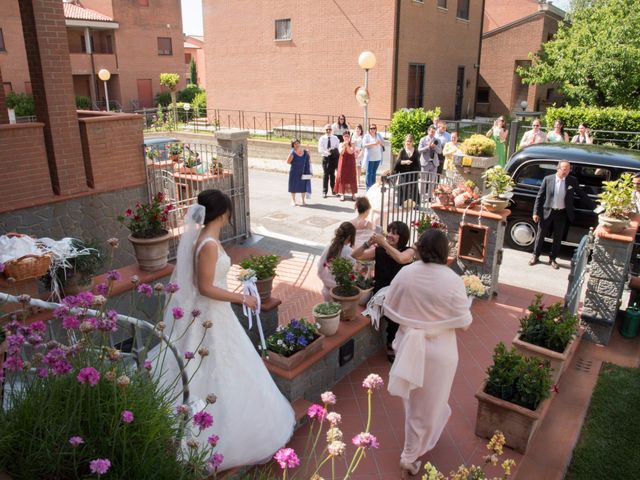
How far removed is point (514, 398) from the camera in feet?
15.8

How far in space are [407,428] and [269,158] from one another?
17942 mm

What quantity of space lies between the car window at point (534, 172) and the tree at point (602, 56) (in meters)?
13.8

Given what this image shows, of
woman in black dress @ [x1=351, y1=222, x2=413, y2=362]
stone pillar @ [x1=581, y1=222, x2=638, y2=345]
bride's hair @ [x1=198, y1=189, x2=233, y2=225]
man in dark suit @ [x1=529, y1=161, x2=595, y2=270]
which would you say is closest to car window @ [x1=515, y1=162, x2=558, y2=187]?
man in dark suit @ [x1=529, y1=161, x2=595, y2=270]

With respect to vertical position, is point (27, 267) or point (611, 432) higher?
point (27, 267)

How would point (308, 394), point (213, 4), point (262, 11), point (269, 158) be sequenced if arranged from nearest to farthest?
point (308, 394)
point (269, 158)
point (262, 11)
point (213, 4)

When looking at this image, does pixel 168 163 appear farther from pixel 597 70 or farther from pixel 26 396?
pixel 597 70

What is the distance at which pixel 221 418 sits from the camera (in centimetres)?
424

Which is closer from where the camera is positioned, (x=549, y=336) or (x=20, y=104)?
(x=549, y=336)

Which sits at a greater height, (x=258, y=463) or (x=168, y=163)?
(x=168, y=163)

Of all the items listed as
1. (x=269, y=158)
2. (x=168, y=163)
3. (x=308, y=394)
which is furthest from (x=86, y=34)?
(x=308, y=394)

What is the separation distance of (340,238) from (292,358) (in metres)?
1.74

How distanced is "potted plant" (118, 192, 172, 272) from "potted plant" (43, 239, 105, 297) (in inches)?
36.4

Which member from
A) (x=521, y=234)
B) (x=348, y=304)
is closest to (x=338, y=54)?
(x=521, y=234)

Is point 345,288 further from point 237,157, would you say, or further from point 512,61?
point 512,61
